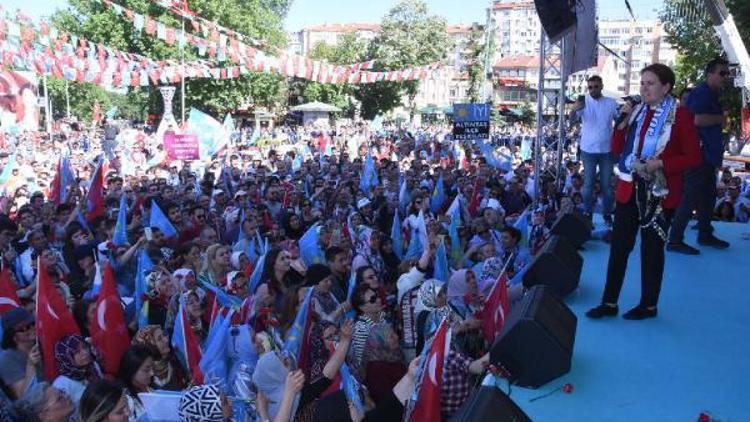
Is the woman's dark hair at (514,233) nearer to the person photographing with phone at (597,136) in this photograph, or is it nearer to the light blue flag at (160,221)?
the person photographing with phone at (597,136)

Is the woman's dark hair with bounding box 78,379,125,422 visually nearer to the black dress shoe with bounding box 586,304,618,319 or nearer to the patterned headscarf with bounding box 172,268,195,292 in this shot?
the patterned headscarf with bounding box 172,268,195,292

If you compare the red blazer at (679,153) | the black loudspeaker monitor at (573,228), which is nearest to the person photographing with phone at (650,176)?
the red blazer at (679,153)

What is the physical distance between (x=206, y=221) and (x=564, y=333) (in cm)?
750

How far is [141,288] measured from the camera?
6320 mm

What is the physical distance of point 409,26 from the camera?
6069cm

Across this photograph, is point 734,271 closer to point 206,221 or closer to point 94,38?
point 206,221

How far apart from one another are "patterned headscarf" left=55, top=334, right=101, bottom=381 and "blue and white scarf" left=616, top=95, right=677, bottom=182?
3.71m

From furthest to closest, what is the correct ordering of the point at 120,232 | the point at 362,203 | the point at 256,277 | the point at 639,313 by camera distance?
the point at 362,203 < the point at 120,232 < the point at 256,277 < the point at 639,313

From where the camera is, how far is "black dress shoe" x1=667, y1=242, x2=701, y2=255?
5666 mm

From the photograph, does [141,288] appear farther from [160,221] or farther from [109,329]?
[160,221]

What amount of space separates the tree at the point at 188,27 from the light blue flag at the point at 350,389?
34.8 metres

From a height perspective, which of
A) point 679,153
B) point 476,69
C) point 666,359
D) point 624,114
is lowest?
point 666,359

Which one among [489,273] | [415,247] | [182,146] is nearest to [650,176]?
[489,273]

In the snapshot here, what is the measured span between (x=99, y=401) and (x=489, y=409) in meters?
2.12
